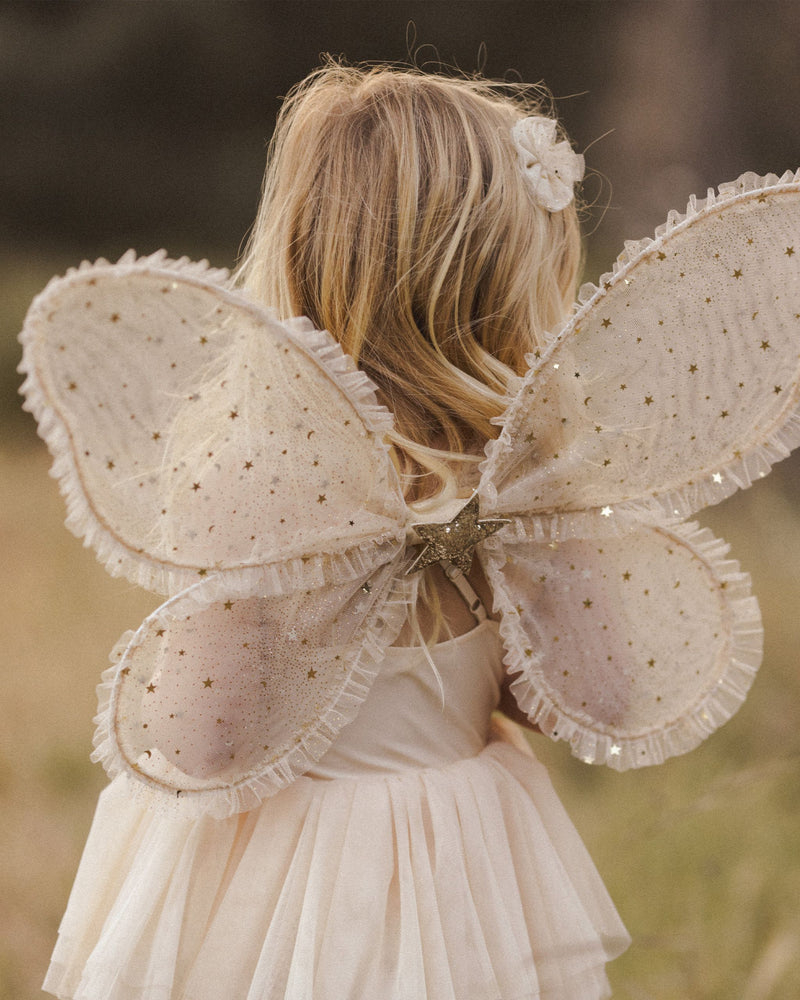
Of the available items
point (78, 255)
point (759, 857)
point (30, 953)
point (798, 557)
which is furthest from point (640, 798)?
point (78, 255)

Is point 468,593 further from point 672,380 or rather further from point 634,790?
point 634,790

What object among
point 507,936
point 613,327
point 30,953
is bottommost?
point 30,953

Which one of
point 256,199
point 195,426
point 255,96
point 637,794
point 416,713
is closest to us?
point 195,426

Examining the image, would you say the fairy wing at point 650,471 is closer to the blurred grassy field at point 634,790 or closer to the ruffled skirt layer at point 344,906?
the ruffled skirt layer at point 344,906

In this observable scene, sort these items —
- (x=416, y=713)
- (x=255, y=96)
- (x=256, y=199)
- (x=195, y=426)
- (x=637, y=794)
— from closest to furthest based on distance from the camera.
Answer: (x=195, y=426) < (x=416, y=713) < (x=637, y=794) < (x=255, y=96) < (x=256, y=199)

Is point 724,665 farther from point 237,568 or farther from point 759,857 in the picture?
point 759,857

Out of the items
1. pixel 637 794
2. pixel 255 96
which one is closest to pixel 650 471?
pixel 637 794

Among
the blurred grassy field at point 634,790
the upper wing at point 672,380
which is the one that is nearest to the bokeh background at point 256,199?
the blurred grassy field at point 634,790

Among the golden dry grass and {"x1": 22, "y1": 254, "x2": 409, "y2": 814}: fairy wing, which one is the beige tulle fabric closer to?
{"x1": 22, "y1": 254, "x2": 409, "y2": 814}: fairy wing
